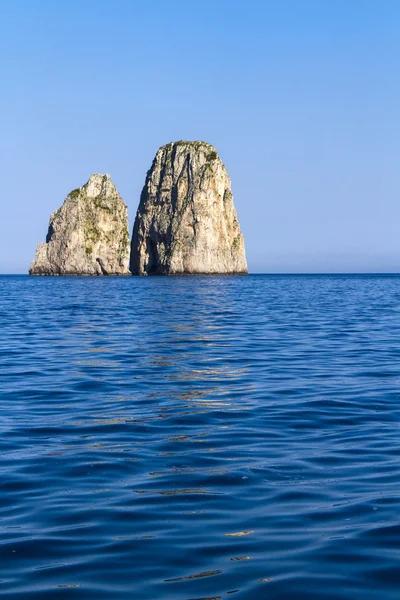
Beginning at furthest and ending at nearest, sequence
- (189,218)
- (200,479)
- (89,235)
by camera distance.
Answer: (89,235) → (189,218) → (200,479)

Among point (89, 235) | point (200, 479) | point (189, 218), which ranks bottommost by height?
point (200, 479)

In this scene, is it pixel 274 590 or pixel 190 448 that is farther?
pixel 190 448

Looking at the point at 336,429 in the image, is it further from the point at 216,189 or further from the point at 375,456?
the point at 216,189

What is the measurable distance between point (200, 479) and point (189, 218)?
567 ft

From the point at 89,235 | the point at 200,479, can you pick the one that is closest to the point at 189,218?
the point at 89,235

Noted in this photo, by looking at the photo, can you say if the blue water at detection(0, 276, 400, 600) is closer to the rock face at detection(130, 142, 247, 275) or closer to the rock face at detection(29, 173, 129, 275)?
the rock face at detection(130, 142, 247, 275)

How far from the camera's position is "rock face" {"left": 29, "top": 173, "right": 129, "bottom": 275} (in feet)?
602

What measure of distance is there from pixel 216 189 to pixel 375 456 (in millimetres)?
174171

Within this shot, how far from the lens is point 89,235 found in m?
185

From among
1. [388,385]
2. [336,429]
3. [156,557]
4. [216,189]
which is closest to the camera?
[156,557]

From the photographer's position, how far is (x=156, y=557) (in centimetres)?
628

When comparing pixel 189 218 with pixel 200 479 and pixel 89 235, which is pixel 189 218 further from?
pixel 200 479

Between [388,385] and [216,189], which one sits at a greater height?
[216,189]

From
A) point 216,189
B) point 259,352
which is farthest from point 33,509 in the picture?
point 216,189
